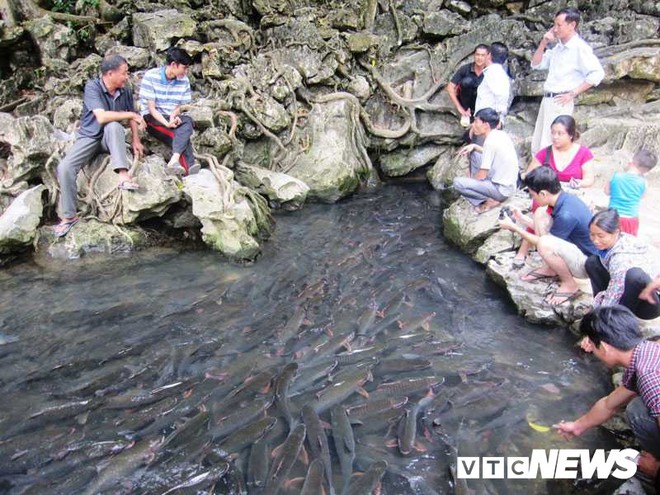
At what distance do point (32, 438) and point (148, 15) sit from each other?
7.85 metres

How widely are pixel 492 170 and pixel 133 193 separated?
497 centimetres

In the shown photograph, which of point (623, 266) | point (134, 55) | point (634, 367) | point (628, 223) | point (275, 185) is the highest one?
point (134, 55)

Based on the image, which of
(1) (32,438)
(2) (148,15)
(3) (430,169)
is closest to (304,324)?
(1) (32,438)

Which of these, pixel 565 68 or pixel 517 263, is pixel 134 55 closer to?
pixel 565 68

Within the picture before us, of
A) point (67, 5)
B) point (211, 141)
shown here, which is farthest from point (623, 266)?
point (67, 5)

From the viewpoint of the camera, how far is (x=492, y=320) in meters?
5.56

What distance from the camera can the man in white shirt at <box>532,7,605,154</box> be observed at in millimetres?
6523

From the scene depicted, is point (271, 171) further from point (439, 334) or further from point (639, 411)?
point (639, 411)

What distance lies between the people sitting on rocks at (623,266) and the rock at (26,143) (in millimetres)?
6993

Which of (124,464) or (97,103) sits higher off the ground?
(97,103)

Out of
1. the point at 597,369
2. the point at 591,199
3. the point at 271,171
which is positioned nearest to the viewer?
the point at 597,369

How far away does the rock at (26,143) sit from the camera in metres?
6.95

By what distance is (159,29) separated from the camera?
8.84m

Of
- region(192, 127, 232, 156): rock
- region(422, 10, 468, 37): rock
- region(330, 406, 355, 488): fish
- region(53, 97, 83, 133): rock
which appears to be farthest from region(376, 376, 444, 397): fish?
region(422, 10, 468, 37): rock
